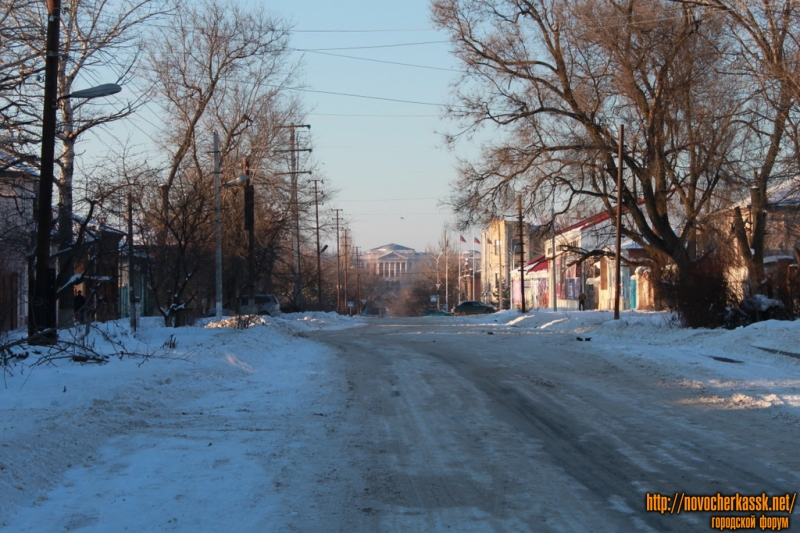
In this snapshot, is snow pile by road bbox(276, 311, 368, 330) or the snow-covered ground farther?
snow pile by road bbox(276, 311, 368, 330)

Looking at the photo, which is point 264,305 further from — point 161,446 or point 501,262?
point 501,262

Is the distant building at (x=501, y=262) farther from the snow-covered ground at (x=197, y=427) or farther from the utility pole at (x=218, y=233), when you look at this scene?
the snow-covered ground at (x=197, y=427)

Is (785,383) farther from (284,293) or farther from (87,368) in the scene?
(284,293)

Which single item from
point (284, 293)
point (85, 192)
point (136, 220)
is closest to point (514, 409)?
point (85, 192)

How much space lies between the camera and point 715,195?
98.1ft

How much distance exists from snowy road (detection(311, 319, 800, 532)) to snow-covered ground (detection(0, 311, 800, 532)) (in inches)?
18.2

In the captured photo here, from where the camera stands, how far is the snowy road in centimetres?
572

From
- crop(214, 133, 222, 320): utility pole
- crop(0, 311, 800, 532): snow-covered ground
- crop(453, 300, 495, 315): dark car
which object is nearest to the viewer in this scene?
crop(0, 311, 800, 532): snow-covered ground

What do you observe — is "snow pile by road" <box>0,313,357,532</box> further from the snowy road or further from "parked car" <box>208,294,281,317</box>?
"parked car" <box>208,294,281,317</box>

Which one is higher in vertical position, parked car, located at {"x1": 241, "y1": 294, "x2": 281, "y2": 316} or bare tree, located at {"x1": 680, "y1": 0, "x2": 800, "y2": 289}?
bare tree, located at {"x1": 680, "y1": 0, "x2": 800, "y2": 289}

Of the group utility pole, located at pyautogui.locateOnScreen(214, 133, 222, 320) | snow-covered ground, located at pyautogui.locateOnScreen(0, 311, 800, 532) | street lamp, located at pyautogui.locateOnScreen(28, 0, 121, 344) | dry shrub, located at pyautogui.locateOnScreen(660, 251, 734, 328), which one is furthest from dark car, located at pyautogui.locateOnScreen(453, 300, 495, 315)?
street lamp, located at pyautogui.locateOnScreen(28, 0, 121, 344)

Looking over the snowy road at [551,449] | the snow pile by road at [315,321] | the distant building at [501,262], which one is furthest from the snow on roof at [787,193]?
the distant building at [501,262]

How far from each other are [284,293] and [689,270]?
124ft

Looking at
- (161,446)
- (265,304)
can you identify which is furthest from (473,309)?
(161,446)
